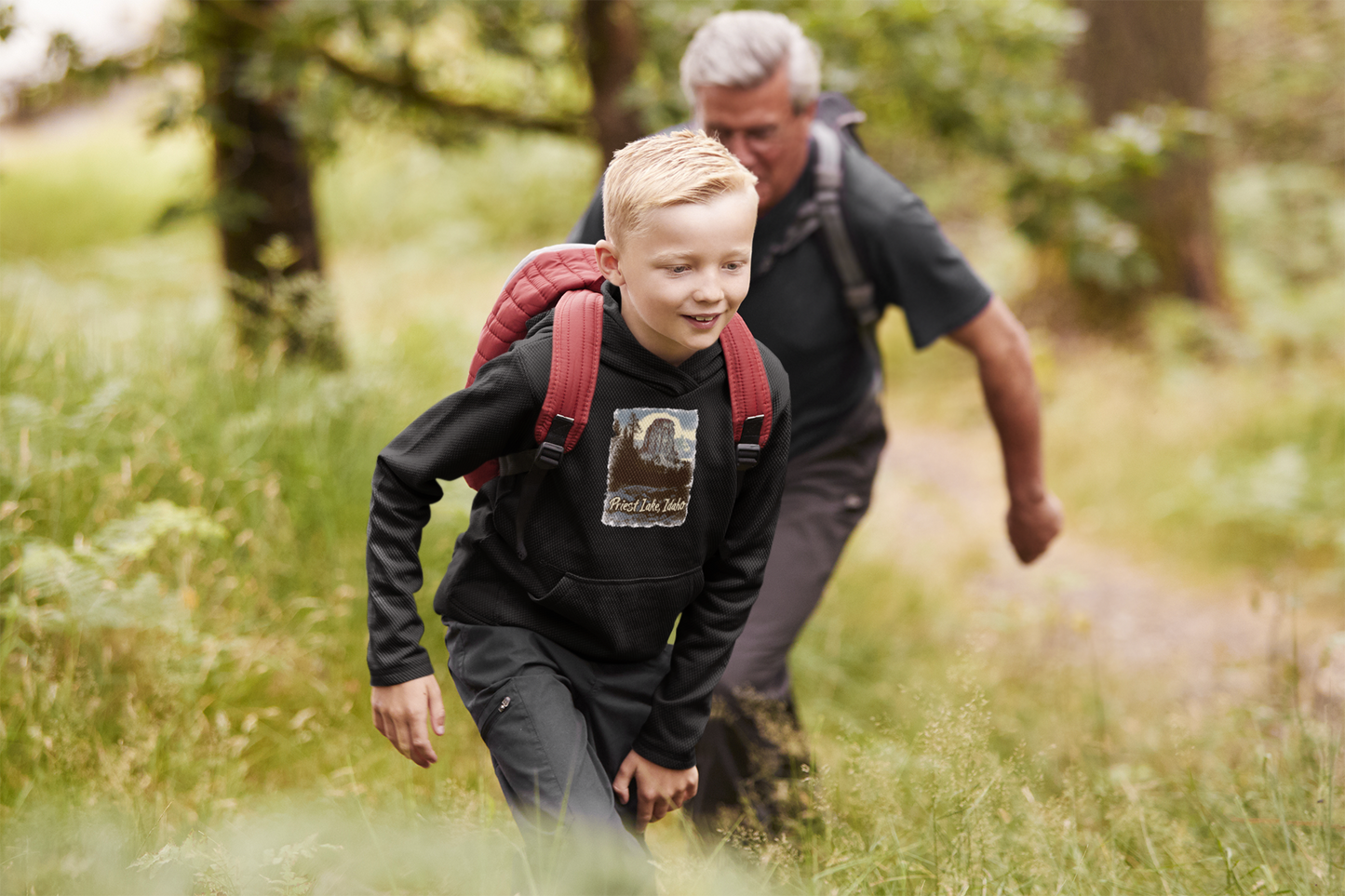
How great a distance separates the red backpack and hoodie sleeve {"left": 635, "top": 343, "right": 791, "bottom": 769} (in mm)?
70

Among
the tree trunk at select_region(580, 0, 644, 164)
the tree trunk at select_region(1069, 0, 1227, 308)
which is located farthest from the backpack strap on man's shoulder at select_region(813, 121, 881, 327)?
the tree trunk at select_region(1069, 0, 1227, 308)

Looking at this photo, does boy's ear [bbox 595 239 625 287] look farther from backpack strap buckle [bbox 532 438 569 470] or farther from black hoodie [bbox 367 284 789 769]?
backpack strap buckle [bbox 532 438 569 470]

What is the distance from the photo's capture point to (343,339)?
5359 mm

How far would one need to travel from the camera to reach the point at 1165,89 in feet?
28.3

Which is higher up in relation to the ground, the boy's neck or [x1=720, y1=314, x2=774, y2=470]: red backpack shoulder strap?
the boy's neck

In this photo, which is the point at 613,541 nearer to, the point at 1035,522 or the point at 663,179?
the point at 663,179

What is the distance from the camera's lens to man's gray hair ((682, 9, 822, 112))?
2.79 metres

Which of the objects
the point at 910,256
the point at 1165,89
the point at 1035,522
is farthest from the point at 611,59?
the point at 1165,89

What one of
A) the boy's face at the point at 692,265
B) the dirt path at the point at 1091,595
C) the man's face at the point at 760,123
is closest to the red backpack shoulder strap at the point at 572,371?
the boy's face at the point at 692,265

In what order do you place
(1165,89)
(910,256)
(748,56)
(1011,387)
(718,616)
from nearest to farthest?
(718,616) → (748,56) → (910,256) → (1011,387) → (1165,89)

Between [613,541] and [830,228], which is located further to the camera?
[830,228]

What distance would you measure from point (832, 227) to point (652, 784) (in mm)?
1580

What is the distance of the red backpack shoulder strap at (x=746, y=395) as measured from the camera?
6.57 feet

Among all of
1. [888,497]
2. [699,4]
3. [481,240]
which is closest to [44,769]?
[699,4]
